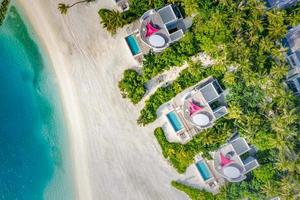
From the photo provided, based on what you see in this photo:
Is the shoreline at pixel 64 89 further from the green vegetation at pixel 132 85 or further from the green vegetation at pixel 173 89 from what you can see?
the green vegetation at pixel 173 89

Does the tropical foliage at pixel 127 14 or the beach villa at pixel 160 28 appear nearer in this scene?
the beach villa at pixel 160 28

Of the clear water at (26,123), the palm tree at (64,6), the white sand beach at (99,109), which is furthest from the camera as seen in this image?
the clear water at (26,123)

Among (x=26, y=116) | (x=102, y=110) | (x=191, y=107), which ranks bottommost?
(x=191, y=107)

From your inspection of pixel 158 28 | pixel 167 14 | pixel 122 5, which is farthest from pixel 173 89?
pixel 122 5

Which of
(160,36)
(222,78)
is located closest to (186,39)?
(160,36)

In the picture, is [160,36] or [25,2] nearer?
[160,36]

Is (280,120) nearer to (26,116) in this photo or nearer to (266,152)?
(266,152)

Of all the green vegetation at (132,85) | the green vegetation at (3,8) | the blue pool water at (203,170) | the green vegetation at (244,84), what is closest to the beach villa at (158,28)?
the green vegetation at (244,84)

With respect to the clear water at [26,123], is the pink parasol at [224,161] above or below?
below
